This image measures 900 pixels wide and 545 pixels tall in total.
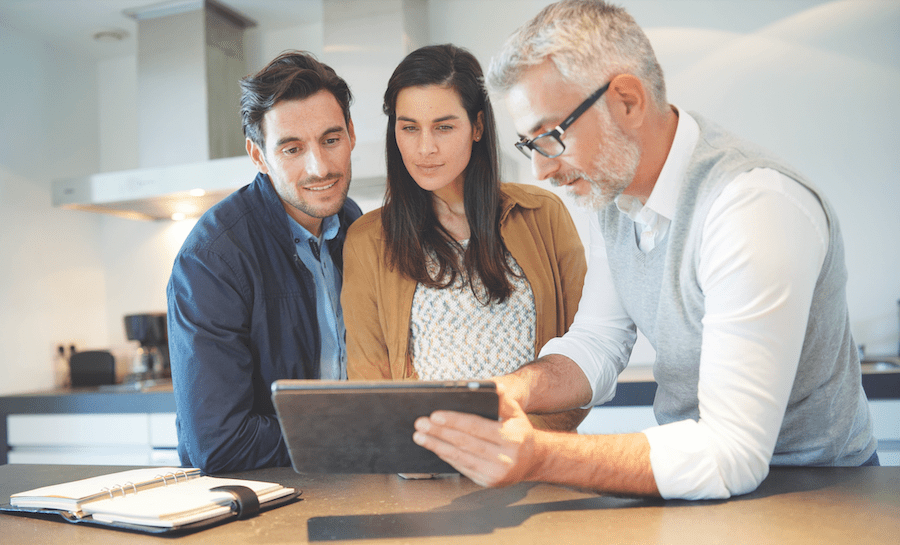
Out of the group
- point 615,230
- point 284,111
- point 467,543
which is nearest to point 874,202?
point 615,230

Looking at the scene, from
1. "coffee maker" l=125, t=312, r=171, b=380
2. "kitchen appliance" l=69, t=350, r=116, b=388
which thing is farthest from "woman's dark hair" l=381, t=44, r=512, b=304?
"kitchen appliance" l=69, t=350, r=116, b=388

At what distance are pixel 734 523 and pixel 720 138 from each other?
1.82 feet

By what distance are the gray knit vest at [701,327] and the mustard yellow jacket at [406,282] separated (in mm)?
371

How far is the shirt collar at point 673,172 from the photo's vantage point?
1.05m

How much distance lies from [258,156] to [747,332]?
125 centimetres

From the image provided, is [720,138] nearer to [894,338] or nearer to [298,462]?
[298,462]

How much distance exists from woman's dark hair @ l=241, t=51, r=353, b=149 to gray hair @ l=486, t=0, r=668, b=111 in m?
0.66

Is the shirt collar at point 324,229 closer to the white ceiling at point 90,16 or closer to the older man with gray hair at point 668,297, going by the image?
the older man with gray hair at point 668,297

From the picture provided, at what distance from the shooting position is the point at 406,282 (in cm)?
151

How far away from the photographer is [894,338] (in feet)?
9.47

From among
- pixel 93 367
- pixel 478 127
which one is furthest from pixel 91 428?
pixel 478 127

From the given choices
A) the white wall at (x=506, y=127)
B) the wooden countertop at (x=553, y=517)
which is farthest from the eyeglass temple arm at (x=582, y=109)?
the white wall at (x=506, y=127)

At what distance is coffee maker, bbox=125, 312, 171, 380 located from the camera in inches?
139

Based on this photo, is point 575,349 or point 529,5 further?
point 529,5
